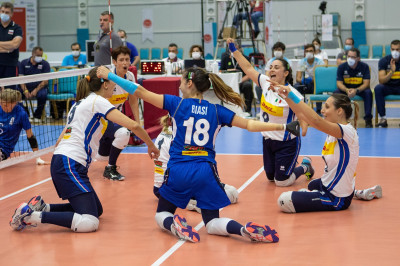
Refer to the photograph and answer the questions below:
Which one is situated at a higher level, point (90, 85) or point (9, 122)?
point (90, 85)

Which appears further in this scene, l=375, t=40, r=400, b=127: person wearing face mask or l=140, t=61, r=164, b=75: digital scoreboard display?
l=140, t=61, r=164, b=75: digital scoreboard display

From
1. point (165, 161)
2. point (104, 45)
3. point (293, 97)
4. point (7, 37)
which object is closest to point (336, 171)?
point (293, 97)

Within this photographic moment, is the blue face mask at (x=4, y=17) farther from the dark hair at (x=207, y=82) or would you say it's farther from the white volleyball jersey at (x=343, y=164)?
the white volleyball jersey at (x=343, y=164)

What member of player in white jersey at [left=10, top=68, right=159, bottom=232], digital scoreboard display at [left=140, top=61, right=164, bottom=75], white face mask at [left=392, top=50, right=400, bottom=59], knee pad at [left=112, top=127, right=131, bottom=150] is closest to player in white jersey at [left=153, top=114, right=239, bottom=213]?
player in white jersey at [left=10, top=68, right=159, bottom=232]

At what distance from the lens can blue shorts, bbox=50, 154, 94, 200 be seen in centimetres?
508

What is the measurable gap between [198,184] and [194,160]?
0.20m

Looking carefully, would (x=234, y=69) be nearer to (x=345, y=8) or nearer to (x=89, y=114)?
(x=89, y=114)

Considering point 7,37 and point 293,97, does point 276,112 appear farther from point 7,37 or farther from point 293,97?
point 7,37

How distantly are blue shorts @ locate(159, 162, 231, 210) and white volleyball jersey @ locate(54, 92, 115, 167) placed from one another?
828 mm

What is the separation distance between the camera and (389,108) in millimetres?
15078

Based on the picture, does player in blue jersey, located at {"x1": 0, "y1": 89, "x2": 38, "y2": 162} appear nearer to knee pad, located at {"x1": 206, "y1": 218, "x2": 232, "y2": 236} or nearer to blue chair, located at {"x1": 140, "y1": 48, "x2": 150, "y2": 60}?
knee pad, located at {"x1": 206, "y1": 218, "x2": 232, "y2": 236}

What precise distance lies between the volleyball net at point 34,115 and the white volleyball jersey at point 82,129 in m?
2.26

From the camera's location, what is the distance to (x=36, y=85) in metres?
13.3

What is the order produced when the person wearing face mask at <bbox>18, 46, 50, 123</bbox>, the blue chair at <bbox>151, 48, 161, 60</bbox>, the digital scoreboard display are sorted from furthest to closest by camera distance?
the blue chair at <bbox>151, 48, 161, 60</bbox>
the person wearing face mask at <bbox>18, 46, 50, 123</bbox>
the digital scoreboard display
